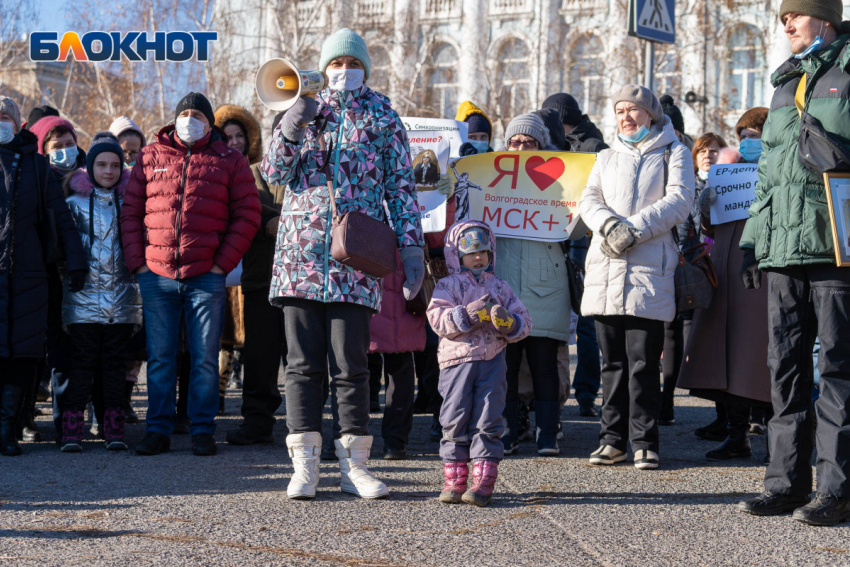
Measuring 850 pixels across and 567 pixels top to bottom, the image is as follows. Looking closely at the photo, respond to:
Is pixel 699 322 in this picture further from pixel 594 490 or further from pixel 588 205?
pixel 594 490

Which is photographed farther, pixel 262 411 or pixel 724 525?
pixel 262 411

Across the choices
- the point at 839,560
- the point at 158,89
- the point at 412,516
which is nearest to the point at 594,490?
the point at 412,516

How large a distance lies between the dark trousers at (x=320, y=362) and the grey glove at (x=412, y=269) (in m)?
0.25

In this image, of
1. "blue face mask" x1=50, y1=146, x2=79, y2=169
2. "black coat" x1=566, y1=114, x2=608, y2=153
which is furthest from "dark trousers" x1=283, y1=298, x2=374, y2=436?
"black coat" x1=566, y1=114, x2=608, y2=153

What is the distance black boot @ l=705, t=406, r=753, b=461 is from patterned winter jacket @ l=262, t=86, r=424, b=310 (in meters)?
2.51

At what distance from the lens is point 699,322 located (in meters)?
6.48

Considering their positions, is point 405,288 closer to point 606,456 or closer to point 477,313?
point 477,313

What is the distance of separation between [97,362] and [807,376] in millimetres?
4285

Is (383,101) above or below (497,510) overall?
above

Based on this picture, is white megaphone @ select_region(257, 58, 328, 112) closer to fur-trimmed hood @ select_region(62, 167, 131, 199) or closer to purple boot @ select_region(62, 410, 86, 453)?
fur-trimmed hood @ select_region(62, 167, 131, 199)

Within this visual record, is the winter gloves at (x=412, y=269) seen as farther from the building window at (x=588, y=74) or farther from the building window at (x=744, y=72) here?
the building window at (x=588, y=74)

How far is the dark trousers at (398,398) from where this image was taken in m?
6.18

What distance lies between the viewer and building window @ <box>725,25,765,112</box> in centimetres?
→ 3353

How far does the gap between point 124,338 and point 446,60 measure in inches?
1373
